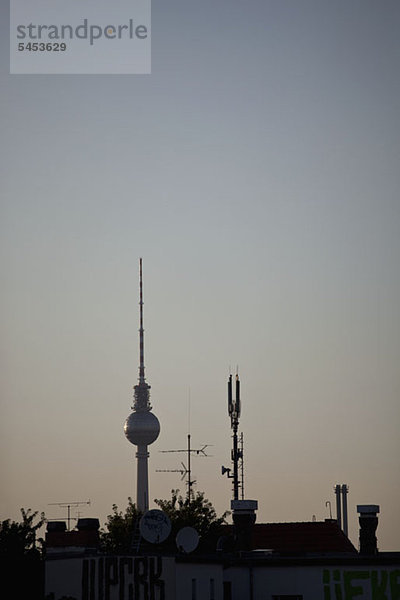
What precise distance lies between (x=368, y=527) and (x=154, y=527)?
1804 centimetres

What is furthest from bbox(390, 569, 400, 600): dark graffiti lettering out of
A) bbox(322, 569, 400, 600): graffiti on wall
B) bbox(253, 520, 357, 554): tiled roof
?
bbox(253, 520, 357, 554): tiled roof

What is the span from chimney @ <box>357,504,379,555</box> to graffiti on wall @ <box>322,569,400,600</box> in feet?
28.8

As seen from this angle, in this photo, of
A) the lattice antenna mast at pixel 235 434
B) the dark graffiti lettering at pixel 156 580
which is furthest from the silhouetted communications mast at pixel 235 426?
the dark graffiti lettering at pixel 156 580

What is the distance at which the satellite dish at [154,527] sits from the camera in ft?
196

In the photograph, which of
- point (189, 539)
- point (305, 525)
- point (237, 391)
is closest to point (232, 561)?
point (189, 539)

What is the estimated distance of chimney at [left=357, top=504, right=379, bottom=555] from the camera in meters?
72.7

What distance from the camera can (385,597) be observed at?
6300cm

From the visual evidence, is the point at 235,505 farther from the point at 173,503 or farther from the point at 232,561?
the point at 173,503

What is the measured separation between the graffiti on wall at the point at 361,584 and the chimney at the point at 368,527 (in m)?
8.79

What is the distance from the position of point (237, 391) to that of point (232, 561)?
4168 cm

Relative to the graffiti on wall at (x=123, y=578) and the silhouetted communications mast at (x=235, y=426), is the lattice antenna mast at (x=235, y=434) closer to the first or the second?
the silhouetted communications mast at (x=235, y=426)

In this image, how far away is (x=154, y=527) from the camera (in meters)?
60.0

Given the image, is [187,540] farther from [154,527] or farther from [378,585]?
[378,585]

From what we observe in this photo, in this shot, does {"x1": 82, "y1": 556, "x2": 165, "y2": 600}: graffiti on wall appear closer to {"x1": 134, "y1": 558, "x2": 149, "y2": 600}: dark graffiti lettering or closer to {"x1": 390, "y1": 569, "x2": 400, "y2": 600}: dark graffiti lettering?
{"x1": 134, "y1": 558, "x2": 149, "y2": 600}: dark graffiti lettering
